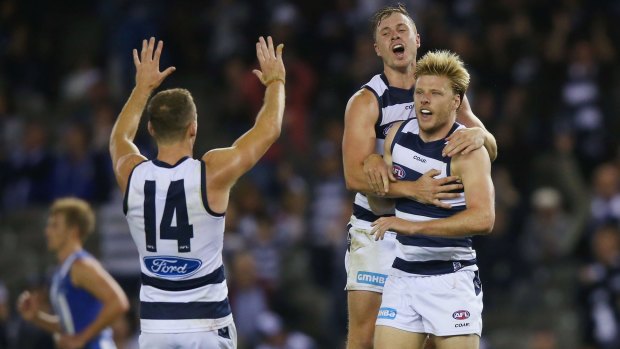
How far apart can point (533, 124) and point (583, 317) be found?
10.3 feet

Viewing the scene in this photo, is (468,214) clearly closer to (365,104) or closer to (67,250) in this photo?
(365,104)

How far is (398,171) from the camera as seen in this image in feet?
24.8

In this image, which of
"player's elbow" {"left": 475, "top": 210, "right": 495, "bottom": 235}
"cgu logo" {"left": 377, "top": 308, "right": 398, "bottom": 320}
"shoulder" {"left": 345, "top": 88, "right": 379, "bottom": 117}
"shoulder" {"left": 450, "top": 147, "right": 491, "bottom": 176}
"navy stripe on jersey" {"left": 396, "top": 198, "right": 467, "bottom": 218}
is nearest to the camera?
"player's elbow" {"left": 475, "top": 210, "right": 495, "bottom": 235}

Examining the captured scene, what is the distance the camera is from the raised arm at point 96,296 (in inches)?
384

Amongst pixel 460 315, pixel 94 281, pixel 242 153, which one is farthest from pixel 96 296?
pixel 460 315

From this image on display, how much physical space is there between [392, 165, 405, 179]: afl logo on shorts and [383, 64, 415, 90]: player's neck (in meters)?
0.72

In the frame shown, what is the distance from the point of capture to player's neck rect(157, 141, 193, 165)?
24.7 feet

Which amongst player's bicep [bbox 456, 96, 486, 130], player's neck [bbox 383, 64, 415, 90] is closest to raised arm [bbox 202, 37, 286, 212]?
player's neck [bbox 383, 64, 415, 90]

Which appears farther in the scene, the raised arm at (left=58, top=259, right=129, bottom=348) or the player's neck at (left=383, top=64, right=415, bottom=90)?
the raised arm at (left=58, top=259, right=129, bottom=348)

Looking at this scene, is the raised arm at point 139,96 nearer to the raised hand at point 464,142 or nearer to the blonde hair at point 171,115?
the blonde hair at point 171,115

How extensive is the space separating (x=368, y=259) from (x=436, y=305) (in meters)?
0.95

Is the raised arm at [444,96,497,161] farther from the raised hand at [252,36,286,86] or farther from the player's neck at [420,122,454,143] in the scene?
the raised hand at [252,36,286,86]

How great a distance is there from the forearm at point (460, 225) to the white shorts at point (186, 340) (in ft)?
4.51

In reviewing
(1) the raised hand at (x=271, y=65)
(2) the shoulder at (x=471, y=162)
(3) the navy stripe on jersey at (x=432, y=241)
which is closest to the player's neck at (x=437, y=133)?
(2) the shoulder at (x=471, y=162)
